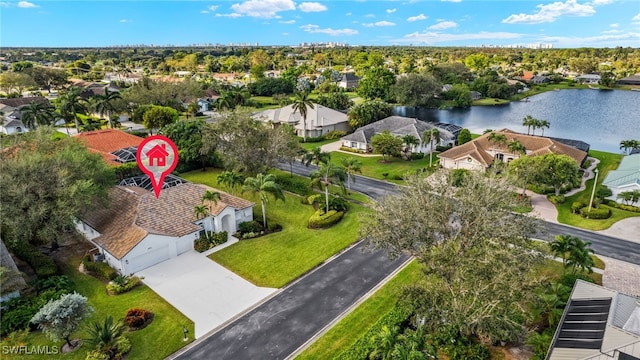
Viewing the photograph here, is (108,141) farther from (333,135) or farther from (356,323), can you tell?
(356,323)

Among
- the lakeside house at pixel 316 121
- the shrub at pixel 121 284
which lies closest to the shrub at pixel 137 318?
the shrub at pixel 121 284

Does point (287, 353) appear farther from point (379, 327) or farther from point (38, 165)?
point (38, 165)

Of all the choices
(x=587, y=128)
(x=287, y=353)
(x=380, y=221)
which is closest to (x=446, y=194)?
(x=380, y=221)

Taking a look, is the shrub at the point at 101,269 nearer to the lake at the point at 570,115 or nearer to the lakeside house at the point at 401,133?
the lakeside house at the point at 401,133

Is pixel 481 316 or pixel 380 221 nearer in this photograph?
pixel 481 316

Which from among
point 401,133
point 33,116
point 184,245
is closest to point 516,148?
point 401,133

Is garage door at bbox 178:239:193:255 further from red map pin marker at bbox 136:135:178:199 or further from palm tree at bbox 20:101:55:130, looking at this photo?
palm tree at bbox 20:101:55:130
